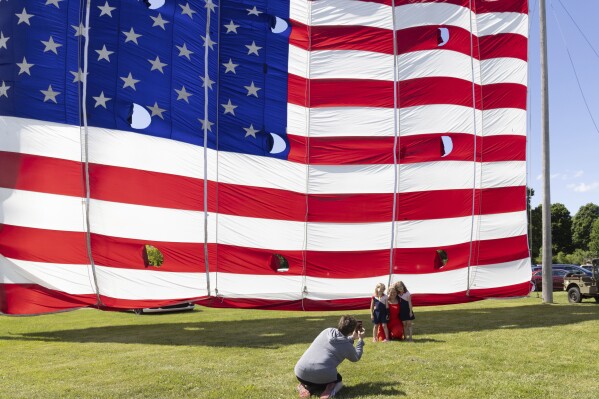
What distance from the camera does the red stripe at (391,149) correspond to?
53.1 ft

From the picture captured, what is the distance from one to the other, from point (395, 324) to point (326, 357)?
5.13 m

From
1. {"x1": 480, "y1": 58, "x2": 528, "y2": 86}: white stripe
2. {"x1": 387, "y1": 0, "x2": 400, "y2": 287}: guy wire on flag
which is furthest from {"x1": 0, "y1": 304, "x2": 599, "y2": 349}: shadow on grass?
{"x1": 480, "y1": 58, "x2": 528, "y2": 86}: white stripe

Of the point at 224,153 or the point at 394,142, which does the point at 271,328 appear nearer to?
the point at 224,153

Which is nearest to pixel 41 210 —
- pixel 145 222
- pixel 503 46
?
pixel 145 222

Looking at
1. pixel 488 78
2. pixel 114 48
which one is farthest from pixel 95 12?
pixel 488 78

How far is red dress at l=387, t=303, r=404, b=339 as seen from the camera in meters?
12.1

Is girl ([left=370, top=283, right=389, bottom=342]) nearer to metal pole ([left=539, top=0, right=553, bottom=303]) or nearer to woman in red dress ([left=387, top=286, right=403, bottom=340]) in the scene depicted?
woman in red dress ([left=387, top=286, right=403, bottom=340])

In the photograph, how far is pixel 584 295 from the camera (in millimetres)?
20828

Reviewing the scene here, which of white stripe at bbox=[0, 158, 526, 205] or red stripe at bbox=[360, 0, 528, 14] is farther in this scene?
red stripe at bbox=[360, 0, 528, 14]

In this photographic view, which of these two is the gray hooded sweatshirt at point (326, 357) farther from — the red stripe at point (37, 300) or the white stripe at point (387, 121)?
the white stripe at point (387, 121)

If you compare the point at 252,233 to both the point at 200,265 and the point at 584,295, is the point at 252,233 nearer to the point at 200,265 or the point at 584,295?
the point at 200,265

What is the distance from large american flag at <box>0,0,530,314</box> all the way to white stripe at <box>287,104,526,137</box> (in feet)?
0.17

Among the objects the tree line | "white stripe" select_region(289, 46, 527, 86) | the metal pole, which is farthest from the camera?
the tree line

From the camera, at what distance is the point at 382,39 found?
16.9m
